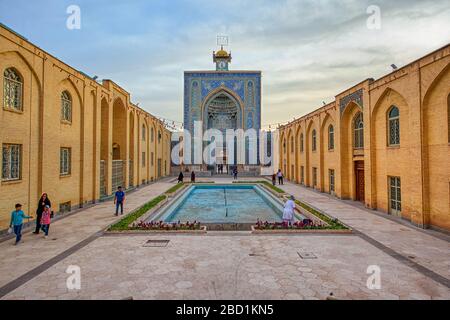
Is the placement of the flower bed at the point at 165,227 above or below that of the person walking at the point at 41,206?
below

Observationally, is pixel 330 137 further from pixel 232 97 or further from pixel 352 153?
pixel 232 97

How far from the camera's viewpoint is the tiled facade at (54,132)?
7786 mm

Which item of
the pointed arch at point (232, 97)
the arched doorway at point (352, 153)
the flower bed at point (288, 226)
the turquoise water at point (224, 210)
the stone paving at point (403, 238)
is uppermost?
the pointed arch at point (232, 97)

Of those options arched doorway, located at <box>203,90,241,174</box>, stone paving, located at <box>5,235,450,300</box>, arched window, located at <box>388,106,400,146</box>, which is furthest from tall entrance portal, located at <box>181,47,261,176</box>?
stone paving, located at <box>5,235,450,300</box>

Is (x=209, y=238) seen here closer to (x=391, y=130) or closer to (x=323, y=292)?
(x=323, y=292)

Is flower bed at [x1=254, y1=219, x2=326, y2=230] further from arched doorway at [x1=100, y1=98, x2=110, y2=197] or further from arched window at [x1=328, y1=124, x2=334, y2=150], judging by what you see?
arched doorway at [x1=100, y1=98, x2=110, y2=197]

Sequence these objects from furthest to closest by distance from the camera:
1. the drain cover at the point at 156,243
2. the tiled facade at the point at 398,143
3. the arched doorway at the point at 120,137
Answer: the arched doorway at the point at 120,137, the tiled facade at the point at 398,143, the drain cover at the point at 156,243

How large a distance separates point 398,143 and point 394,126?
0.75 m

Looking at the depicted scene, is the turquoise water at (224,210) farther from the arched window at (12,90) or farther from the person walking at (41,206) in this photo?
the arched window at (12,90)

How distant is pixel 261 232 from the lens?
25.6ft

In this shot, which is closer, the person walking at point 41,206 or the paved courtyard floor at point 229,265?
the paved courtyard floor at point 229,265

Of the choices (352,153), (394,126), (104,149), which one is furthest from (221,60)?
(394,126)

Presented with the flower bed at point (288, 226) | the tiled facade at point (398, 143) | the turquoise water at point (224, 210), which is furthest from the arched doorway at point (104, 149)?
the tiled facade at point (398, 143)

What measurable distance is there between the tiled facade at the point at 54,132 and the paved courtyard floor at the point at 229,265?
7.04ft
